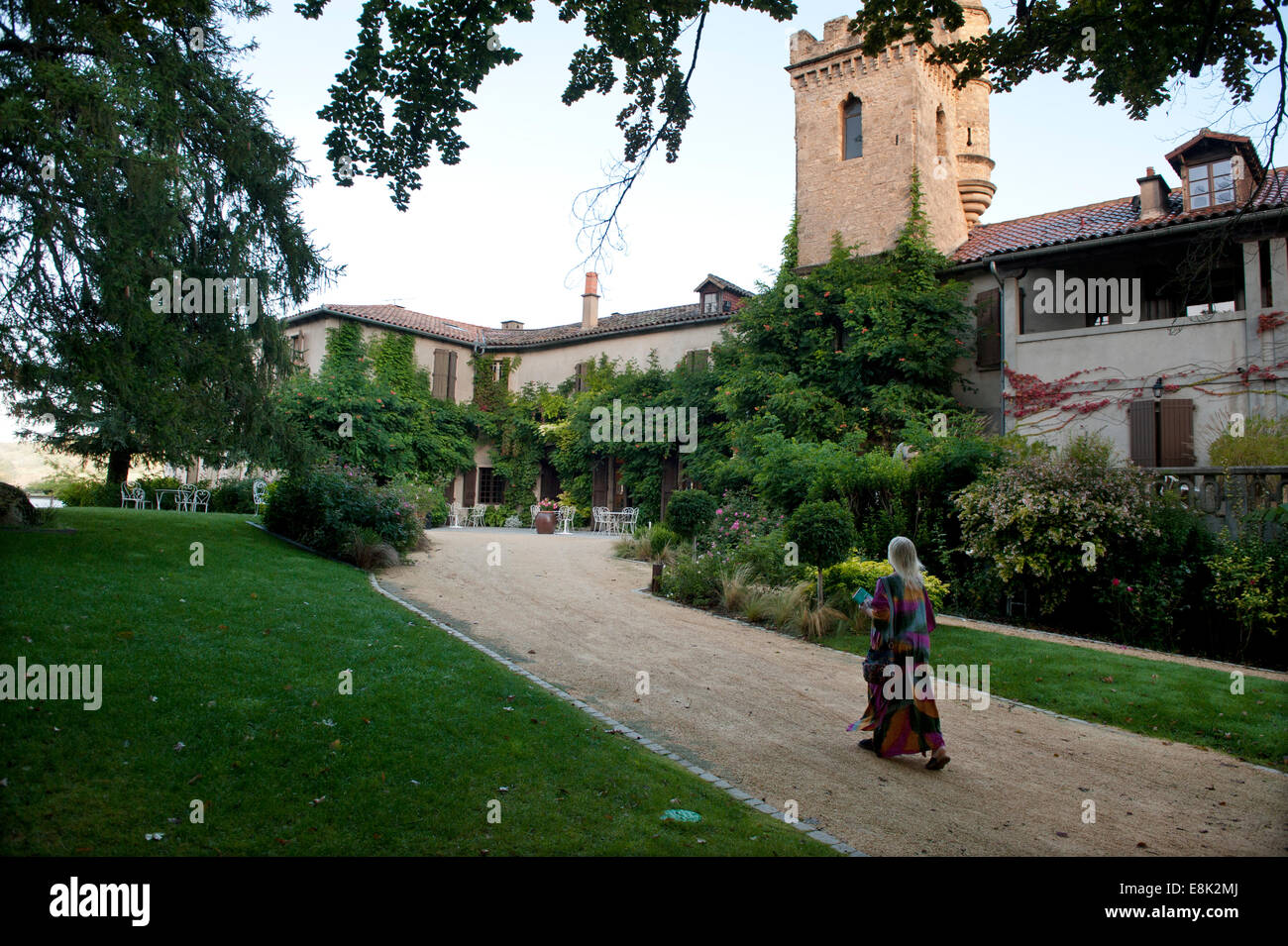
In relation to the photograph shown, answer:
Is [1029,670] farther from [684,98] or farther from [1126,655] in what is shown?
[684,98]

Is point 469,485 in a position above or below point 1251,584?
above

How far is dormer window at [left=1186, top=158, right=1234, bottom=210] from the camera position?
661 inches

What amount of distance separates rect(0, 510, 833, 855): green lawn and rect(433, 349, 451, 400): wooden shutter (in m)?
22.2

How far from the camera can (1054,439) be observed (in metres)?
16.7

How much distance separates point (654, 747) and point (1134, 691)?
5.51 meters

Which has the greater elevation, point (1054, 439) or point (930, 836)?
point (1054, 439)

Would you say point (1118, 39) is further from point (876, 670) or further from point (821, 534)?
point (821, 534)

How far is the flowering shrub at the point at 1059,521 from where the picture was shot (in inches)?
425

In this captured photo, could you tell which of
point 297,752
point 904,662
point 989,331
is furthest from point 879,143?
point 297,752

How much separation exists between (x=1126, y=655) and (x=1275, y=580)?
84.7 inches

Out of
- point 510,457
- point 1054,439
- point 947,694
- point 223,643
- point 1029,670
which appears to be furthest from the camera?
point 510,457

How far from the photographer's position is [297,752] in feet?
15.5

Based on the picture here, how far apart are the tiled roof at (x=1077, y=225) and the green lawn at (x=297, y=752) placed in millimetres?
15418
